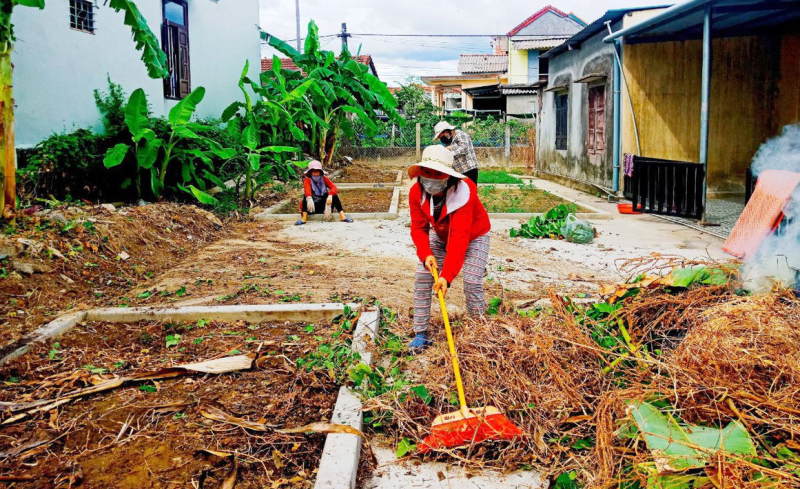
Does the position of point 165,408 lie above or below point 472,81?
below

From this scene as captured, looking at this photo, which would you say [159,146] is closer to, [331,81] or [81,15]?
[81,15]

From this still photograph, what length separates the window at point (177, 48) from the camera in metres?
13.3

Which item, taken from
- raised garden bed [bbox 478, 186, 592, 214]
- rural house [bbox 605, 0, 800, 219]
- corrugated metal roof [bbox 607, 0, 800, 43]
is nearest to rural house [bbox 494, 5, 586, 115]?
raised garden bed [bbox 478, 186, 592, 214]

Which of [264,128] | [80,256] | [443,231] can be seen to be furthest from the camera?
[264,128]

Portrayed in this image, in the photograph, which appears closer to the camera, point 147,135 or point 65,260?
point 65,260

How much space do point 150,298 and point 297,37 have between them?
33.1 m

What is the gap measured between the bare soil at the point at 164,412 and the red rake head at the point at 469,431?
0.56 meters

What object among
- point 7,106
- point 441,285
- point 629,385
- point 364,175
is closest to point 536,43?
point 364,175

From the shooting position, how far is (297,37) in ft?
120

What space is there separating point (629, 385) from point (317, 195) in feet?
26.2

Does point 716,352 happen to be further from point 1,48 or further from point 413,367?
point 1,48

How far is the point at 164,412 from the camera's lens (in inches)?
137

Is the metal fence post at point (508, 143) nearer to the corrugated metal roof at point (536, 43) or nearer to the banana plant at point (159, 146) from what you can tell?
the banana plant at point (159, 146)

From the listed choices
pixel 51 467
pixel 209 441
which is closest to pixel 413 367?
pixel 209 441
